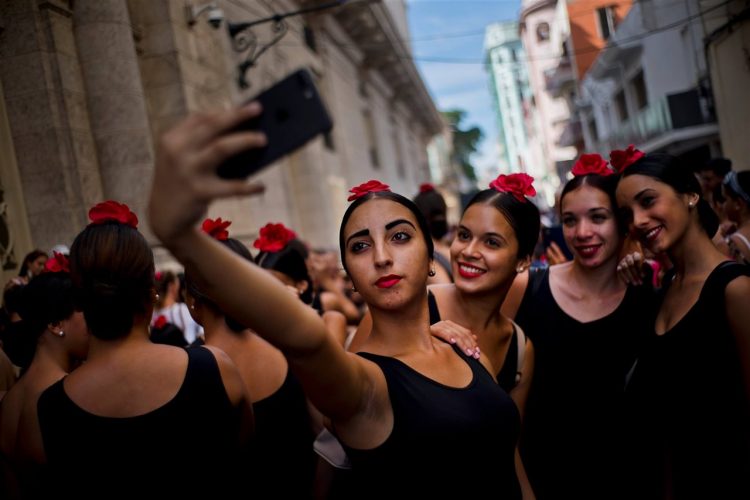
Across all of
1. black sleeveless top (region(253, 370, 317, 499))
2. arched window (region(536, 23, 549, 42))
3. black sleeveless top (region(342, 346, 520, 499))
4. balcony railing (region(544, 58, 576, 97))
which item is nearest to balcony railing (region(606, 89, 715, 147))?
balcony railing (region(544, 58, 576, 97))

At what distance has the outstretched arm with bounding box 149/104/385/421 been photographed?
3.49 ft

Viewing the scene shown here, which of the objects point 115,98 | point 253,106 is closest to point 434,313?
point 253,106

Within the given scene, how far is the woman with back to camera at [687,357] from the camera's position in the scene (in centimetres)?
235

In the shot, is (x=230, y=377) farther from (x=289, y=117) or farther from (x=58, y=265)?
(x=289, y=117)

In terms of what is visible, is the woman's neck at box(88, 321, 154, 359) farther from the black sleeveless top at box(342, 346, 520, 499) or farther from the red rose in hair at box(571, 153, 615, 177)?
the red rose in hair at box(571, 153, 615, 177)

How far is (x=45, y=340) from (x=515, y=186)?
1990mm

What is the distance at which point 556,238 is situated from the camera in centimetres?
518

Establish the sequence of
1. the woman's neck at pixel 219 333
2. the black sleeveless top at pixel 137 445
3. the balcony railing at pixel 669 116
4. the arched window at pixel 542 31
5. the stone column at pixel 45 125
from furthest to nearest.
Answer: the arched window at pixel 542 31, the balcony railing at pixel 669 116, the stone column at pixel 45 125, the woman's neck at pixel 219 333, the black sleeveless top at pixel 137 445

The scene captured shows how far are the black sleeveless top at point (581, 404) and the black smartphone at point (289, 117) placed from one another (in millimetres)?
2011

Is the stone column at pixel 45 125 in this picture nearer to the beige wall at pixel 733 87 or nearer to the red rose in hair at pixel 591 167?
the red rose in hair at pixel 591 167

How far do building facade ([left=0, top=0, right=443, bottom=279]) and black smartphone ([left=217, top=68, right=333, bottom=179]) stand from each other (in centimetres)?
19

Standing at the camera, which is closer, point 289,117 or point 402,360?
point 289,117

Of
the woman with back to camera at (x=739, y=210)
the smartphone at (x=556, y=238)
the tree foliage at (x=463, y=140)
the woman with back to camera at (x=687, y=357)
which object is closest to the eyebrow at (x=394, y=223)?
the woman with back to camera at (x=687, y=357)

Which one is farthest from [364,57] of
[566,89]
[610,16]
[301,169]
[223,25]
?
[566,89]
